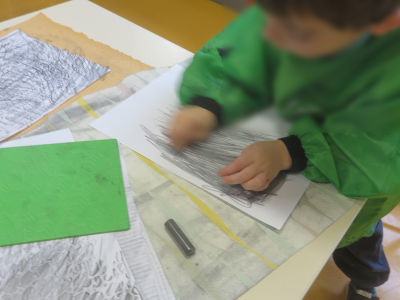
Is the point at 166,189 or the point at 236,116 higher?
the point at 236,116

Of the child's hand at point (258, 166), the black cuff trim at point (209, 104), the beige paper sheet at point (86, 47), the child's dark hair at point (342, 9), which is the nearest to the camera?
the child's dark hair at point (342, 9)

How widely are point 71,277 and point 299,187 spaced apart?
0.31 meters

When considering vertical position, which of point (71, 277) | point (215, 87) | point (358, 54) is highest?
point (358, 54)

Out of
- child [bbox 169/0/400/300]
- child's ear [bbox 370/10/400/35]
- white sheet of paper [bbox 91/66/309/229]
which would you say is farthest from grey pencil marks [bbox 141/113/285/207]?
child's ear [bbox 370/10/400/35]

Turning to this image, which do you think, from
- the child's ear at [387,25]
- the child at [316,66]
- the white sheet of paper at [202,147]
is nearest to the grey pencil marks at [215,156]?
the white sheet of paper at [202,147]

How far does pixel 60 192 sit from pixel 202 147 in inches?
8.1

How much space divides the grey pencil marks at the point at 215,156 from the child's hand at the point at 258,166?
0.04 feet

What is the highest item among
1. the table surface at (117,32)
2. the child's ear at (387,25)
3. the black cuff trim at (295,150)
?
the child's ear at (387,25)

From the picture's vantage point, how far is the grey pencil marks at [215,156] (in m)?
0.49

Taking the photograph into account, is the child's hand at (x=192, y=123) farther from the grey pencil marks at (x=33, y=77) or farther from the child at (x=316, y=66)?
the grey pencil marks at (x=33, y=77)

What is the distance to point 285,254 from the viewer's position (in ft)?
1.41

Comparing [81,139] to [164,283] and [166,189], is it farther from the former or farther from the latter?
[164,283]

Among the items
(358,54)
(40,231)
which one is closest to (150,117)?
(40,231)

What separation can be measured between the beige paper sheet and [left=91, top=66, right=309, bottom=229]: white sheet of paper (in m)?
0.07
